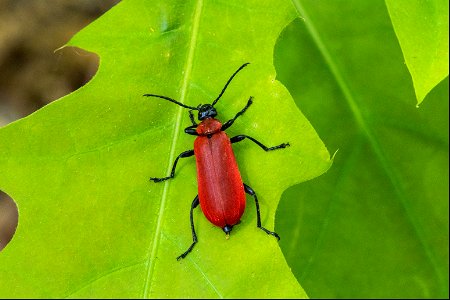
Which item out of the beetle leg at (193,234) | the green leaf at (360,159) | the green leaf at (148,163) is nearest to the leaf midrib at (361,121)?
the green leaf at (360,159)

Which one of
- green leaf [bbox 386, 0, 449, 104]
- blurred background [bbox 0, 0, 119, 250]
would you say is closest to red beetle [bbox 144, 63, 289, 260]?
green leaf [bbox 386, 0, 449, 104]

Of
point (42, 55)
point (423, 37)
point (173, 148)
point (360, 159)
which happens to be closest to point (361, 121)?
point (360, 159)

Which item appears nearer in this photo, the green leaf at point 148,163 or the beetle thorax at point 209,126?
the green leaf at point 148,163

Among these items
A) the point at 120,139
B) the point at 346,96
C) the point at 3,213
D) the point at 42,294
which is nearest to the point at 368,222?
the point at 346,96

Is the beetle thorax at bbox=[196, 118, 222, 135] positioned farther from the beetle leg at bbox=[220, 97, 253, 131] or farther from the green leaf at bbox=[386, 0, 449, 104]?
the green leaf at bbox=[386, 0, 449, 104]

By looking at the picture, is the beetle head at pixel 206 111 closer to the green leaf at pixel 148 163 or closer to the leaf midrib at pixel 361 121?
the green leaf at pixel 148 163

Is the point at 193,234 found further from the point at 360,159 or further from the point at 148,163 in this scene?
the point at 360,159
